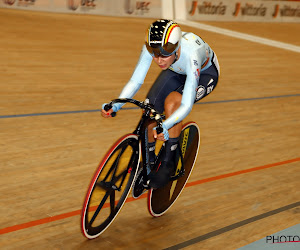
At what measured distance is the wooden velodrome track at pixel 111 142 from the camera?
2711 mm

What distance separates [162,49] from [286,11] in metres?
15.0

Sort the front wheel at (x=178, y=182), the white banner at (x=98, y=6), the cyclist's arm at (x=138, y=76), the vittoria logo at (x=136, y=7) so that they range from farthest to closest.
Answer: the vittoria logo at (x=136, y=7)
the white banner at (x=98, y=6)
the front wheel at (x=178, y=182)
the cyclist's arm at (x=138, y=76)

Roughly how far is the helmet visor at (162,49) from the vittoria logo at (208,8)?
11.1m

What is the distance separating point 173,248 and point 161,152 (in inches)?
20.2

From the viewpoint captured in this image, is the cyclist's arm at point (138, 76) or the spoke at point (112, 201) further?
the cyclist's arm at point (138, 76)

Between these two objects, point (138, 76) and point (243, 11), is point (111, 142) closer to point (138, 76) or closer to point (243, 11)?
point (138, 76)

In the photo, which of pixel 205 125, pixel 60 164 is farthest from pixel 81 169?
pixel 205 125

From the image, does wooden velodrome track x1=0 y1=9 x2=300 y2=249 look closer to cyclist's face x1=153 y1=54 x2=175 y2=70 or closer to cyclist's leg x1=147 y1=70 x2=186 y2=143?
cyclist's leg x1=147 y1=70 x2=186 y2=143

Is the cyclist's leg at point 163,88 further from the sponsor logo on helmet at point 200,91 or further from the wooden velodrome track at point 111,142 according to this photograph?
the wooden velodrome track at point 111,142

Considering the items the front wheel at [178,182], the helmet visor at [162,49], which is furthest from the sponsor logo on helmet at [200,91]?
the helmet visor at [162,49]

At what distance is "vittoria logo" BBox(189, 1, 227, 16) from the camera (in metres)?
13.3

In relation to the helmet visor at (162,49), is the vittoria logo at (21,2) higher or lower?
lower

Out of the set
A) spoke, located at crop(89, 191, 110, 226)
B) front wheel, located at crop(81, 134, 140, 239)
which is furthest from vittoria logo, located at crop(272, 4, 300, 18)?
spoke, located at crop(89, 191, 110, 226)

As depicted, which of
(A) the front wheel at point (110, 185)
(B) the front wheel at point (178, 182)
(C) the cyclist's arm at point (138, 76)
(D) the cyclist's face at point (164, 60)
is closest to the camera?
(A) the front wheel at point (110, 185)
